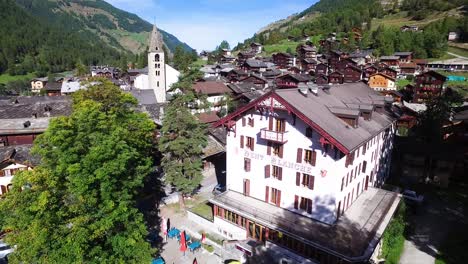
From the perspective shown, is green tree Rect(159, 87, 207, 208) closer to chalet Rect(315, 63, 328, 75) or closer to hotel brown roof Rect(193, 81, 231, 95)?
hotel brown roof Rect(193, 81, 231, 95)

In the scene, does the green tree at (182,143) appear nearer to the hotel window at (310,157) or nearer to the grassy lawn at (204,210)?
the grassy lawn at (204,210)

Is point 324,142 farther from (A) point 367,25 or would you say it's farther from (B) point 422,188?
(A) point 367,25

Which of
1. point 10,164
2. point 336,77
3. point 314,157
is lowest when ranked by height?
point 10,164

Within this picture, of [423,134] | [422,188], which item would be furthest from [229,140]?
[423,134]

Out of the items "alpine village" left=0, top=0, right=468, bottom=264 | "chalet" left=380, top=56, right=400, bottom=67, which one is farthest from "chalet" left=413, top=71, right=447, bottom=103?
"chalet" left=380, top=56, right=400, bottom=67

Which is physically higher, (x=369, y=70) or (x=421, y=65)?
(x=421, y=65)

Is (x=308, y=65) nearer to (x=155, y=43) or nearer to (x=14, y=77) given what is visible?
(x=155, y=43)

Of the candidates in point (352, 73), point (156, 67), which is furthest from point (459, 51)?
point (156, 67)
